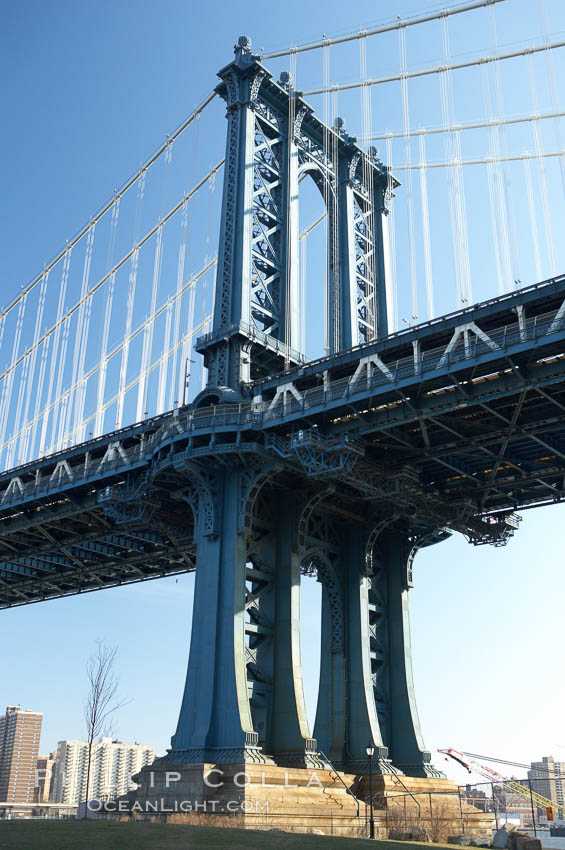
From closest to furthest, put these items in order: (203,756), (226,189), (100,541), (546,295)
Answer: (546,295) → (203,756) → (226,189) → (100,541)

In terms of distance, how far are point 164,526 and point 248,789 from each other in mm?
21878

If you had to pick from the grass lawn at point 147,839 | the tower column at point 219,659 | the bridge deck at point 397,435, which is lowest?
the grass lawn at point 147,839

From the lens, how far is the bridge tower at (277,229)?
50.9m

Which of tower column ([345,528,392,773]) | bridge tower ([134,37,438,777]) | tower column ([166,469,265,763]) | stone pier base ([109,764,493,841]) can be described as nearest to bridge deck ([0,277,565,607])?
bridge tower ([134,37,438,777])

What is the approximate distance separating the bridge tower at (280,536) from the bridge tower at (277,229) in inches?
A: 4.5

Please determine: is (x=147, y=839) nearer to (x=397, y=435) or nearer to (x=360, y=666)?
(x=397, y=435)

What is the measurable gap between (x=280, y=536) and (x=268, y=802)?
49.6ft

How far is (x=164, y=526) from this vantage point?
57.5 metres

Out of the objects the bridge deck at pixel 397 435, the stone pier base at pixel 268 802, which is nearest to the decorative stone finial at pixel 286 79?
the bridge deck at pixel 397 435

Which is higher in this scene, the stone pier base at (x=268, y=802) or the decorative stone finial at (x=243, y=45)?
the decorative stone finial at (x=243, y=45)

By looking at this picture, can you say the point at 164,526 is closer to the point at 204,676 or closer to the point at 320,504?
the point at 320,504

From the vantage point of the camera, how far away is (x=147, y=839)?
24531 millimetres

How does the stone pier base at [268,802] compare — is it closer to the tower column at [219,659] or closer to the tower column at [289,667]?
the tower column at [219,659]

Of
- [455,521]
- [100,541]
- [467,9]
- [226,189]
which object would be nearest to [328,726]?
[455,521]
